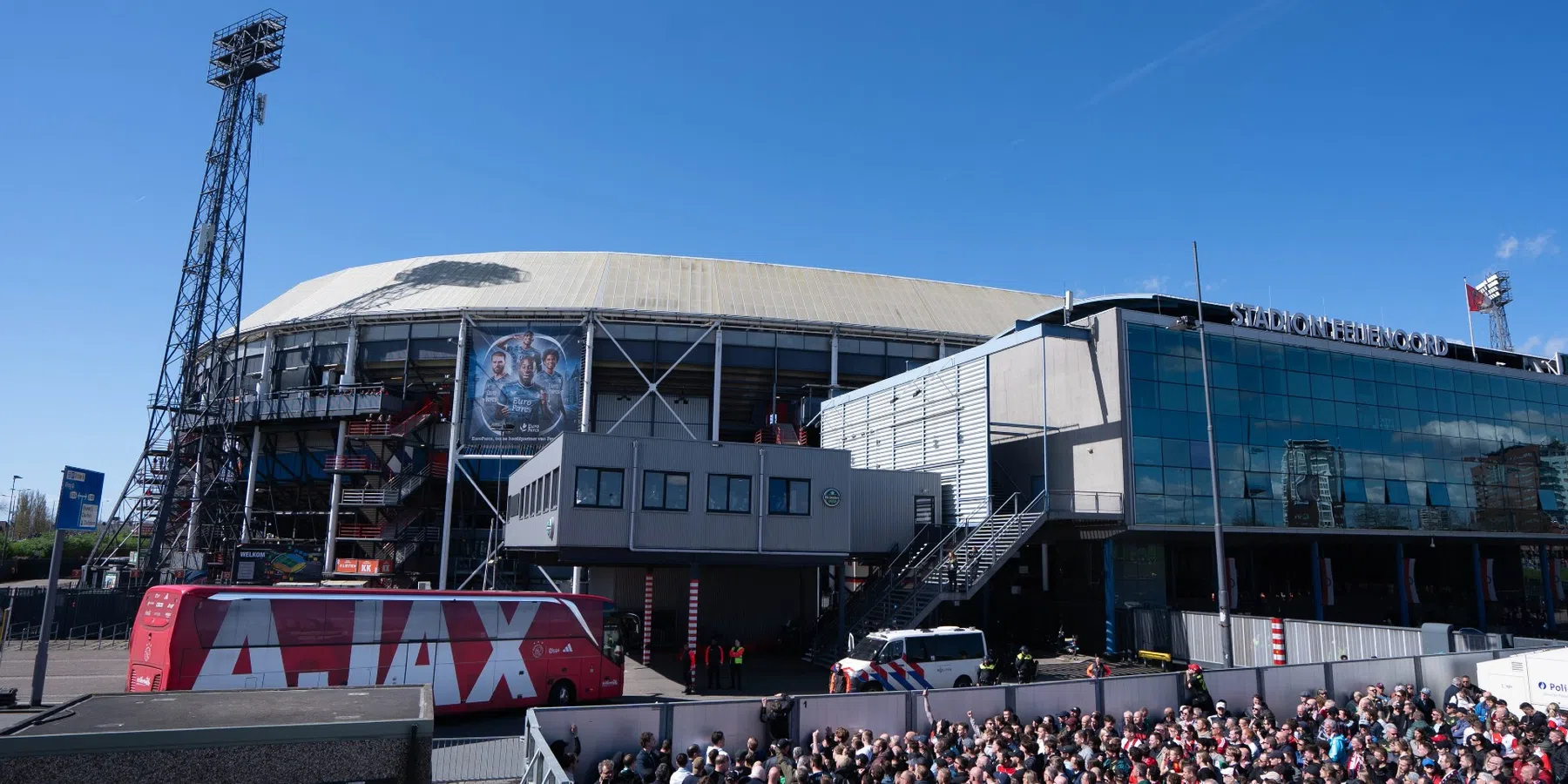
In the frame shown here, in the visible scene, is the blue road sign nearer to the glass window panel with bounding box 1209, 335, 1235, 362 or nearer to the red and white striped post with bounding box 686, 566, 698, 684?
the red and white striped post with bounding box 686, 566, 698, 684

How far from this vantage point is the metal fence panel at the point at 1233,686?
21547 mm

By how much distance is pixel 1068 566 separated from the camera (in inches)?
1756

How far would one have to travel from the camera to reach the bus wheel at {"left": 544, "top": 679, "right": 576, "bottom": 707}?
84.7 feet

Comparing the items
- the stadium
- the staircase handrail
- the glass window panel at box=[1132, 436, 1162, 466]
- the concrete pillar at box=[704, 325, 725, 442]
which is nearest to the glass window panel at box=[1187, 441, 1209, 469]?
the glass window panel at box=[1132, 436, 1162, 466]

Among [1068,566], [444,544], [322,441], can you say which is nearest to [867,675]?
[1068,566]

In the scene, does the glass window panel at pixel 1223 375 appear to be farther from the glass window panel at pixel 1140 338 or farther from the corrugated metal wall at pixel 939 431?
the corrugated metal wall at pixel 939 431

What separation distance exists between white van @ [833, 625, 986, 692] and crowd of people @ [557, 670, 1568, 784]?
7855mm

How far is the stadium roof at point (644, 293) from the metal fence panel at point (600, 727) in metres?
47.7

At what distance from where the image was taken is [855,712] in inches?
702

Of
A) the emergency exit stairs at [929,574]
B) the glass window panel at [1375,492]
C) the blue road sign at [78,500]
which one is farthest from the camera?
the glass window panel at [1375,492]

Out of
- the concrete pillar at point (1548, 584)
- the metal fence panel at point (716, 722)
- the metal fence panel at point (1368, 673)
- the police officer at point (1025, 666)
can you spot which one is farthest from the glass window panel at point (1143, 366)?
the concrete pillar at point (1548, 584)

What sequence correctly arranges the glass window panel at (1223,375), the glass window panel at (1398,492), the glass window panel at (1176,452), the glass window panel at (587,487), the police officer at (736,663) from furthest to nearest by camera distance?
1. the glass window panel at (1398,492)
2. the glass window panel at (1223,375)
3. the glass window panel at (1176,452)
4. the glass window panel at (587,487)
5. the police officer at (736,663)

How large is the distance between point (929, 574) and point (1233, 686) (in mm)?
14778

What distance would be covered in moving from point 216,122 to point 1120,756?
251ft
